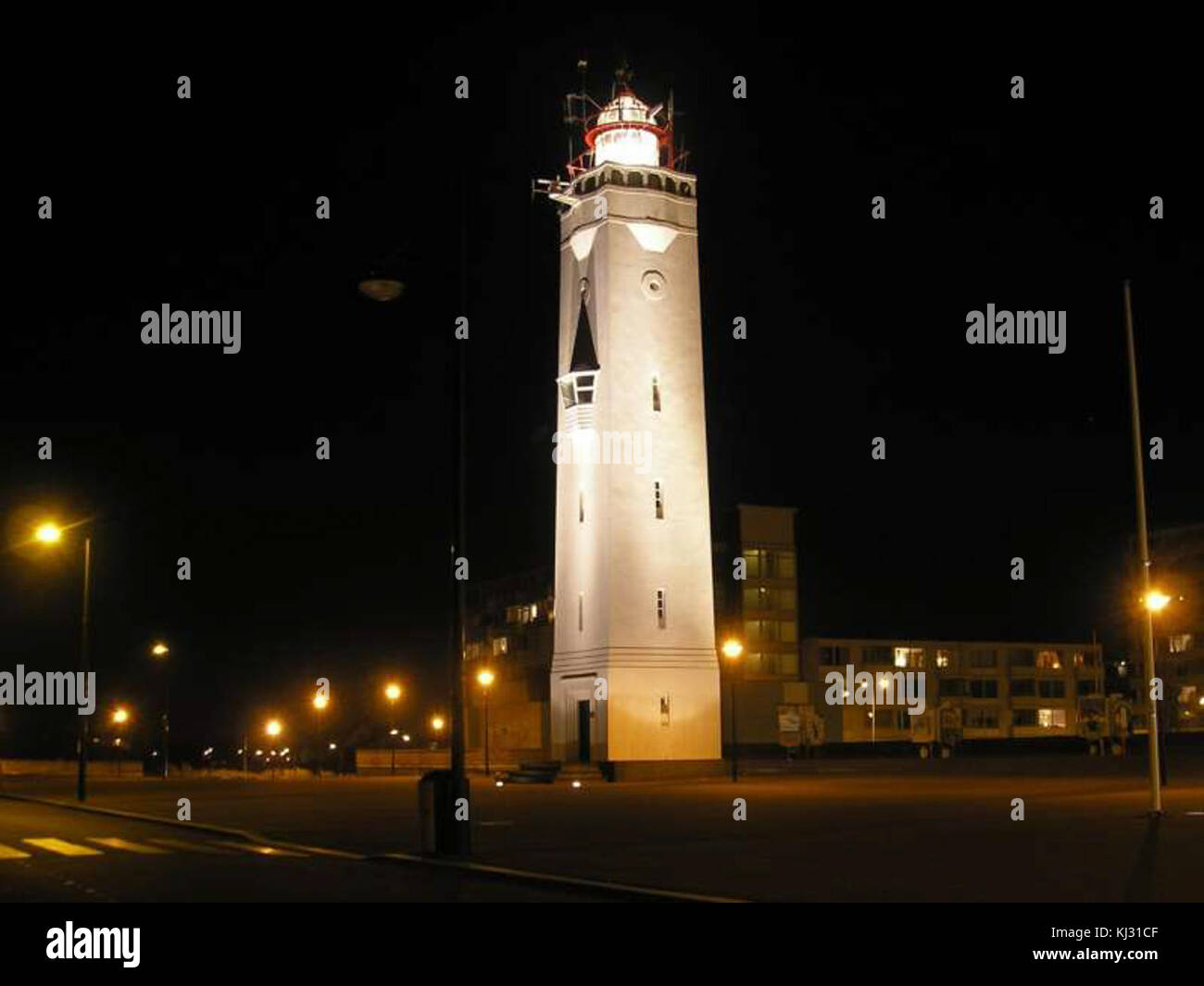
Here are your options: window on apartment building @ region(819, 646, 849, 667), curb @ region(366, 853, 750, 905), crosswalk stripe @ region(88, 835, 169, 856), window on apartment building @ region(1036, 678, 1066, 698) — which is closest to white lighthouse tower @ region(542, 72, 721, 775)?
crosswalk stripe @ region(88, 835, 169, 856)

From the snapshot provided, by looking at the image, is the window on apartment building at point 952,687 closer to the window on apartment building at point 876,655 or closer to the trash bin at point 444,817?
the window on apartment building at point 876,655

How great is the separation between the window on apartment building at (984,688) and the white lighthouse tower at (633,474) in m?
45.1

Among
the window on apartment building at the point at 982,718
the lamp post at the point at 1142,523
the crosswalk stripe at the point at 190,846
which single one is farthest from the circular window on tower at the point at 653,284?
the window on apartment building at the point at 982,718

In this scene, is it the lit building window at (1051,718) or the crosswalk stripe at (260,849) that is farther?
A: the lit building window at (1051,718)

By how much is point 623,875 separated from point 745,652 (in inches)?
2665

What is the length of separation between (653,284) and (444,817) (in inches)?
1465

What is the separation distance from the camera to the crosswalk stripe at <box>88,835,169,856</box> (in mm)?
22562

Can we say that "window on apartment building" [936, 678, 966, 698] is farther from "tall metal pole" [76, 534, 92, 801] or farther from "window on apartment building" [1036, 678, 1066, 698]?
"tall metal pole" [76, 534, 92, 801]

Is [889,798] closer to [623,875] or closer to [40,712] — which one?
[623,875]

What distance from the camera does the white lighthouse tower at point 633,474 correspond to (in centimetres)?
5456

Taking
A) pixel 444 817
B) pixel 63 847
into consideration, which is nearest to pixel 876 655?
pixel 63 847

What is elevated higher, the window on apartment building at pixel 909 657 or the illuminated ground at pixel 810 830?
the window on apartment building at pixel 909 657

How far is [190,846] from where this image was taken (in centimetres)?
2405
